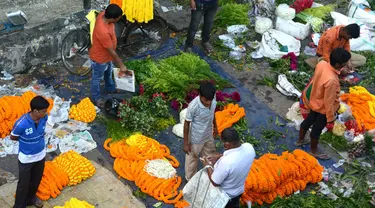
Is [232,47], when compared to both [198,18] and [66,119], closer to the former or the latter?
[198,18]

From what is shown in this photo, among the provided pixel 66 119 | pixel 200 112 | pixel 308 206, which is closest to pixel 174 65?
pixel 66 119

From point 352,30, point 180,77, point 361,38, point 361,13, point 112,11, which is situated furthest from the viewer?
point 361,13

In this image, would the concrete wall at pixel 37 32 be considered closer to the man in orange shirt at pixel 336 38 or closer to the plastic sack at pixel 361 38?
the man in orange shirt at pixel 336 38

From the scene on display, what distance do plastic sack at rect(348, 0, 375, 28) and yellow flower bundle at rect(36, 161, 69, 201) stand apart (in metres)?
7.33

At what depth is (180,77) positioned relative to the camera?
8.68 metres

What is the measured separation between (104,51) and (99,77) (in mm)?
500

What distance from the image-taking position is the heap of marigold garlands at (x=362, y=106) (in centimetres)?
843

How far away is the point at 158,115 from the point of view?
8203 millimetres

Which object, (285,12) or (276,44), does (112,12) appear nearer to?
(276,44)

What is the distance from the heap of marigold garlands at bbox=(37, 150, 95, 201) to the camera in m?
6.61

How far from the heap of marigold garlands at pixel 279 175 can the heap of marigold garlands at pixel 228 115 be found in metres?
1.01

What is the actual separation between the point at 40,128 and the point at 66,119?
2.27 meters

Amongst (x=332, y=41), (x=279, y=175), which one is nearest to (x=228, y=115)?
(x=279, y=175)

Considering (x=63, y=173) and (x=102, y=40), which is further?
(x=102, y=40)
